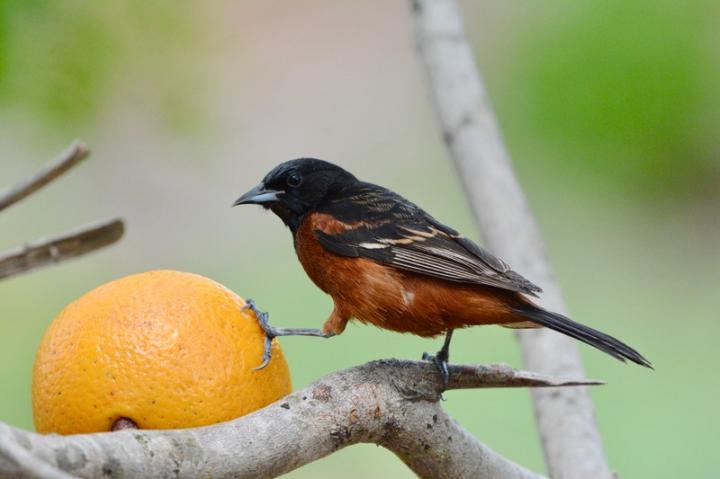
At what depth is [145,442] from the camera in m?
Result: 1.38

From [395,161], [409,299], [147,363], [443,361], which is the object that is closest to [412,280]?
[409,299]

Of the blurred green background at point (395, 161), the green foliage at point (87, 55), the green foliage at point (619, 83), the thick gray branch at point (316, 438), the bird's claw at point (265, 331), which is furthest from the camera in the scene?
the green foliage at point (619, 83)

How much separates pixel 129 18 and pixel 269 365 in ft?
4.52

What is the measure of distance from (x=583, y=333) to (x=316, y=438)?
944 mm

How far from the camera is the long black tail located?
7.61 feet

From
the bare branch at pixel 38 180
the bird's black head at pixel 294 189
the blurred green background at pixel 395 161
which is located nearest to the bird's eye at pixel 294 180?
the bird's black head at pixel 294 189

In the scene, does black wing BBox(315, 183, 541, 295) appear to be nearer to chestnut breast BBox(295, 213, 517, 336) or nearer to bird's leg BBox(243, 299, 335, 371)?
chestnut breast BBox(295, 213, 517, 336)

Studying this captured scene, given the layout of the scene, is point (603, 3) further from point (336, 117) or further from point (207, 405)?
point (207, 405)

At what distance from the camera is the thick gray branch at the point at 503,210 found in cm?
252

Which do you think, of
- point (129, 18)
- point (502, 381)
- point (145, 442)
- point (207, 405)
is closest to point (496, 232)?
point (502, 381)

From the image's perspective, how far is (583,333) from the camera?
2.39m

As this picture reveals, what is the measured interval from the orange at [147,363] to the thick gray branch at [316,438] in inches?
4.1

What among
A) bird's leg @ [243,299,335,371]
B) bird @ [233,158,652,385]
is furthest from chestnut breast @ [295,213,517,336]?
bird's leg @ [243,299,335,371]

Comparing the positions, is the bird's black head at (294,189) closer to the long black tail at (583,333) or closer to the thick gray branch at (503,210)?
the thick gray branch at (503,210)
